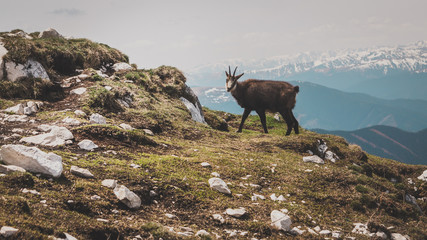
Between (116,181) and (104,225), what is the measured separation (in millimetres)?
1798

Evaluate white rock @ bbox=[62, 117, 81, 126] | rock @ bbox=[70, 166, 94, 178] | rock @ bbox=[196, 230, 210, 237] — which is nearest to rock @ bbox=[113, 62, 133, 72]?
white rock @ bbox=[62, 117, 81, 126]

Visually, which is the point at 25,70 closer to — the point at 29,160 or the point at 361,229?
the point at 29,160

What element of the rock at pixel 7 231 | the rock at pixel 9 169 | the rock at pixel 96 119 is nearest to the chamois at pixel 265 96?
the rock at pixel 96 119

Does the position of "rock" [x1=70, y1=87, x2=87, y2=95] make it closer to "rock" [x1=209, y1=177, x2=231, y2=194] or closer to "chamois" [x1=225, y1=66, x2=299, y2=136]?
"chamois" [x1=225, y1=66, x2=299, y2=136]

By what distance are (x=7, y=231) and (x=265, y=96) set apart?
59.6 ft

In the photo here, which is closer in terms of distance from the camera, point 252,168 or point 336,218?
point 336,218

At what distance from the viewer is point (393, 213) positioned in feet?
27.3

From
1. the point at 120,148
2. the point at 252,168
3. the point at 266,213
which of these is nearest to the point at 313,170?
the point at 252,168

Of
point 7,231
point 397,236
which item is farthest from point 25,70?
point 397,236

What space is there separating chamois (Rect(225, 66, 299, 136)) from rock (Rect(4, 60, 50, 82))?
38.8ft

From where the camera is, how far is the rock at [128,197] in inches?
217

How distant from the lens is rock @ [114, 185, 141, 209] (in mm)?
5504

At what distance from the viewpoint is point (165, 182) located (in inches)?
274

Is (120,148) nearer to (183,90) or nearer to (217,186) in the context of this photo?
(217,186)
